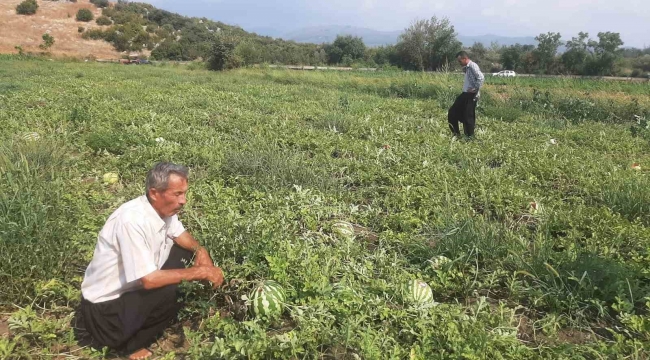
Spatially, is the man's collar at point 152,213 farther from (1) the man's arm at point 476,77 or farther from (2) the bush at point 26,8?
(2) the bush at point 26,8

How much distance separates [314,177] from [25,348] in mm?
3098

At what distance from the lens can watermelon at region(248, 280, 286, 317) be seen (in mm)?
2613

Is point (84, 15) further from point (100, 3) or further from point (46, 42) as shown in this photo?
point (46, 42)

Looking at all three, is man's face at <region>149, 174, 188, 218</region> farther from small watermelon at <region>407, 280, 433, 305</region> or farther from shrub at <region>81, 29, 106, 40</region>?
shrub at <region>81, 29, 106, 40</region>

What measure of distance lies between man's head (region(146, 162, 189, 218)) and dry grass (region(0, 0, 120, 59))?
133 ft

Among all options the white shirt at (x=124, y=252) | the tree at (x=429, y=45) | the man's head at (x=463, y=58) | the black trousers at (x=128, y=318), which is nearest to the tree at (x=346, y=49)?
the tree at (x=429, y=45)

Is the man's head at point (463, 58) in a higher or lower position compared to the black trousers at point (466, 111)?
higher

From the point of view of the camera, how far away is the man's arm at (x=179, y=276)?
2.47m

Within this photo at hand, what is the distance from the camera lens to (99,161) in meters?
5.64

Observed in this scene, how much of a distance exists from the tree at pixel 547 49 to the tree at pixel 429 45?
33.1 ft

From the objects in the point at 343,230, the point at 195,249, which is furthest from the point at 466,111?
the point at 195,249

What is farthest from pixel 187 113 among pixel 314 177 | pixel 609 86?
pixel 609 86

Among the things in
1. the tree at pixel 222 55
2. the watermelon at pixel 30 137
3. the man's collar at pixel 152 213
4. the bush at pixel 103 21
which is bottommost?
the man's collar at pixel 152 213

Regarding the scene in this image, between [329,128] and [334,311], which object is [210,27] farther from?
[334,311]
